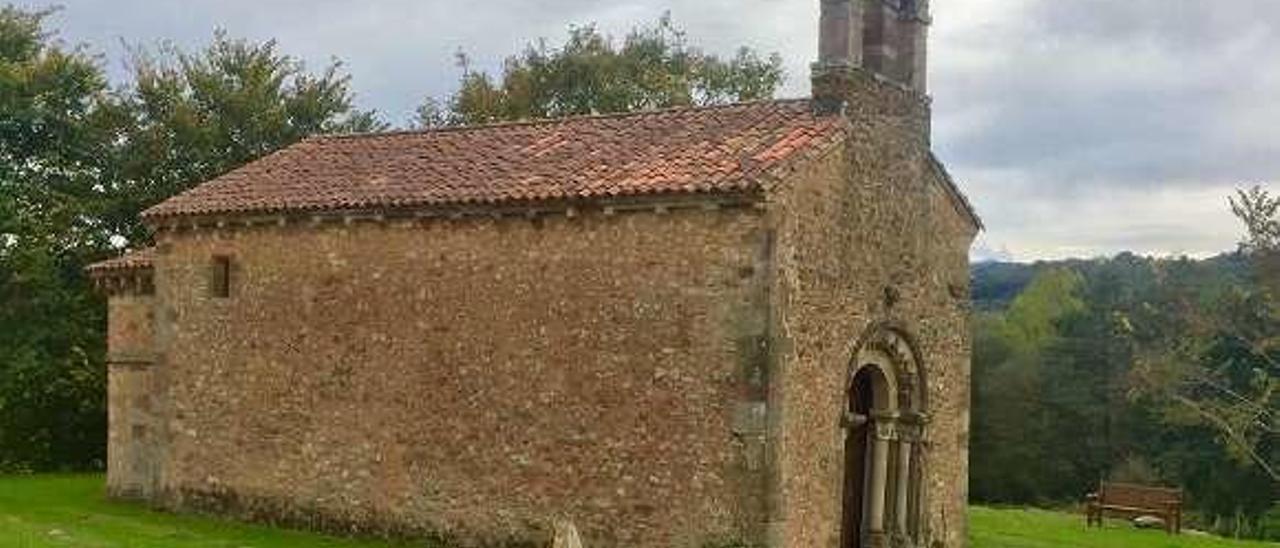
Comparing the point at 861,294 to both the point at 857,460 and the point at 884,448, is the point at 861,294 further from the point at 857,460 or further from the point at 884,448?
the point at 857,460

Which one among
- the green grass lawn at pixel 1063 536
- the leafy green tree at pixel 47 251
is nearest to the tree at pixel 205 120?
the leafy green tree at pixel 47 251

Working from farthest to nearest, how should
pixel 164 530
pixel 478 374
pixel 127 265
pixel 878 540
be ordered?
1. pixel 127 265
2. pixel 164 530
3. pixel 878 540
4. pixel 478 374

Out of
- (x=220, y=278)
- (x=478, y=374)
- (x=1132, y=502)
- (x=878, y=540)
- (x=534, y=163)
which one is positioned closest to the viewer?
(x=478, y=374)

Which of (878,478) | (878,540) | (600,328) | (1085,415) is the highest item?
(600,328)

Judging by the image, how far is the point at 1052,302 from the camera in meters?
63.4

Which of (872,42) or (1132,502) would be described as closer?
(872,42)

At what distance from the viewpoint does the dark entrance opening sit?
19500 millimetres

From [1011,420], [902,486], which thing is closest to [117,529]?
[902,486]

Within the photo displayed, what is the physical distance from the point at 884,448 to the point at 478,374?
19.1 ft

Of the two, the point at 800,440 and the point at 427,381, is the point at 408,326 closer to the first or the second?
the point at 427,381

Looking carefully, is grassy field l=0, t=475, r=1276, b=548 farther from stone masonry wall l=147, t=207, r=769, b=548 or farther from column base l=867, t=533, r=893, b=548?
column base l=867, t=533, r=893, b=548

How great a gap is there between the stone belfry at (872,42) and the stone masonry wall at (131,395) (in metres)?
12.4

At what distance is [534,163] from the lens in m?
19.8

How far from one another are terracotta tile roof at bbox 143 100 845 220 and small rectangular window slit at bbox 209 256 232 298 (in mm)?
857
